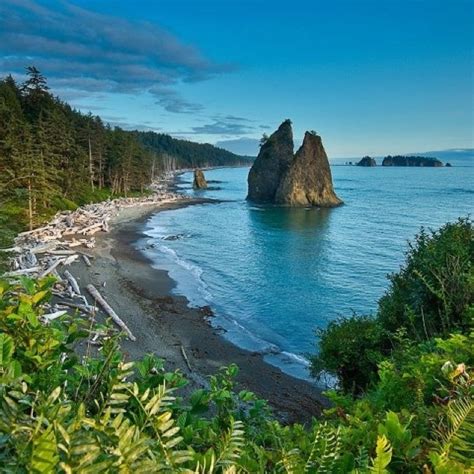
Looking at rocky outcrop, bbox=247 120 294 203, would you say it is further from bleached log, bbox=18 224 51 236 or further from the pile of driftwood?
bleached log, bbox=18 224 51 236

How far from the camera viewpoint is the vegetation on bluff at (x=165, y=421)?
1.51m

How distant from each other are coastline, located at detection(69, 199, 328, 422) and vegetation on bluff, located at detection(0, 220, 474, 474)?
594 cm

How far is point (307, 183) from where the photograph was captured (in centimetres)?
9188

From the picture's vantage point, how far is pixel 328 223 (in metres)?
65.6

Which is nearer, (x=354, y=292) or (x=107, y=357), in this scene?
(x=107, y=357)

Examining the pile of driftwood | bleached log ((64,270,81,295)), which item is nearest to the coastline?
bleached log ((64,270,81,295))

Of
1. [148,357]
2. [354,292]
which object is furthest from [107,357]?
[354,292]

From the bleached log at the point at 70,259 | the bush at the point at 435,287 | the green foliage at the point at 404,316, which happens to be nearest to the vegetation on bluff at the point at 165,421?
the bush at the point at 435,287

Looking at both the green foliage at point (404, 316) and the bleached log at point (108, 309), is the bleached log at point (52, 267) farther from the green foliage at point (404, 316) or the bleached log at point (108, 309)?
the green foliage at point (404, 316)

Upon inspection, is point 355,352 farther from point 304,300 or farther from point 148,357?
point 304,300

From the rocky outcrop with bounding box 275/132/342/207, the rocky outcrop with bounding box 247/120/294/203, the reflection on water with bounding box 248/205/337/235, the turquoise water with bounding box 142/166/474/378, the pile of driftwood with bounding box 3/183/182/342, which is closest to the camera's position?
the pile of driftwood with bounding box 3/183/182/342

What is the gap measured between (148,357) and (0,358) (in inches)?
43.1

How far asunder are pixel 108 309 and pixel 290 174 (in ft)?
241

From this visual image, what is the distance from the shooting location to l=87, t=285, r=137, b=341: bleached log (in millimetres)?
19261
